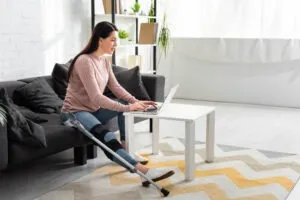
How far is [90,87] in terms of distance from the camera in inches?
113

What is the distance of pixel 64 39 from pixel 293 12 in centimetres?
292

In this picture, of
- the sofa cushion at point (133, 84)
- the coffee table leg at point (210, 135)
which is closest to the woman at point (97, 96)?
the coffee table leg at point (210, 135)

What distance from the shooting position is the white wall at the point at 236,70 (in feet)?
18.4

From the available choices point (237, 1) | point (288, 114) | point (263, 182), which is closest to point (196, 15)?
point (237, 1)

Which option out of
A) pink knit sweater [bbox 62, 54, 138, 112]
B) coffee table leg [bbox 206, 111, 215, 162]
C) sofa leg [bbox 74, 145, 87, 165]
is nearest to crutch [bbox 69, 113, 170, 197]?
pink knit sweater [bbox 62, 54, 138, 112]

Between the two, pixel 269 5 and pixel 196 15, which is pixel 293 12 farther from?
pixel 196 15

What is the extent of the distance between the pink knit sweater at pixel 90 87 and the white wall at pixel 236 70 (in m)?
3.00

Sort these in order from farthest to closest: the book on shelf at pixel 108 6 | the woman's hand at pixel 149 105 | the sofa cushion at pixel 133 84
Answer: the book on shelf at pixel 108 6 < the sofa cushion at pixel 133 84 < the woman's hand at pixel 149 105

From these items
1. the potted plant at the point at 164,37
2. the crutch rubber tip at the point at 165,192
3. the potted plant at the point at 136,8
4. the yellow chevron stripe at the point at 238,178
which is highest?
the potted plant at the point at 136,8

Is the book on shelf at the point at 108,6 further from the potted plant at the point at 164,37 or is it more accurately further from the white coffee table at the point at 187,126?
the white coffee table at the point at 187,126

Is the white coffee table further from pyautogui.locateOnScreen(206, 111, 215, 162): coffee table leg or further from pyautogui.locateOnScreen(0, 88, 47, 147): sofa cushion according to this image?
pyautogui.locateOnScreen(0, 88, 47, 147): sofa cushion

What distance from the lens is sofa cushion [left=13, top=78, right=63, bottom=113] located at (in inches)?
130

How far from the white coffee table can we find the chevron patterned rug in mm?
92

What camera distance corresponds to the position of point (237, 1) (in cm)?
576
